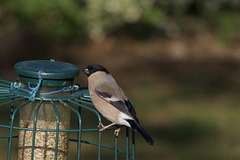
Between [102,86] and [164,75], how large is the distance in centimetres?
925

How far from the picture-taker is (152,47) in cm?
1481

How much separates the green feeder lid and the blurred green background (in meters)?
6.53

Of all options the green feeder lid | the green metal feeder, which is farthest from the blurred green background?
the green feeder lid

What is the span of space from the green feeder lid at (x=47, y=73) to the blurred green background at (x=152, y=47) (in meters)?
6.53

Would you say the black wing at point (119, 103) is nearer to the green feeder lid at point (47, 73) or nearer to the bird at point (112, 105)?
the bird at point (112, 105)

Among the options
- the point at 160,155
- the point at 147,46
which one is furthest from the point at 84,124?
the point at 147,46

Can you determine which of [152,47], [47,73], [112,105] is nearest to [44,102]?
[47,73]

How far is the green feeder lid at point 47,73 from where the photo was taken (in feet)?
14.1

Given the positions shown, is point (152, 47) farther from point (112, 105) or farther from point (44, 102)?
point (44, 102)

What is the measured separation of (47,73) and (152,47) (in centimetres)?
1066

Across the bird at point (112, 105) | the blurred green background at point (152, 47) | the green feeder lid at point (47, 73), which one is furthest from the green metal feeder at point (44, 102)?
the blurred green background at point (152, 47)

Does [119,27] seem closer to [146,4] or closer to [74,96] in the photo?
[146,4]

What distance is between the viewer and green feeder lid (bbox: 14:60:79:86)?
430cm

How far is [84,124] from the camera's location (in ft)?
33.5
